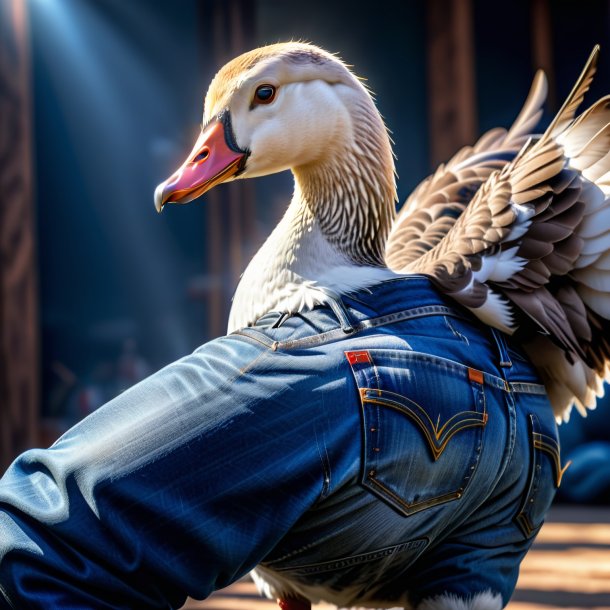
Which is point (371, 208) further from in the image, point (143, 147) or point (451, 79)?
point (143, 147)

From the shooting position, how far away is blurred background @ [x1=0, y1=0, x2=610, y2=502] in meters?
3.55

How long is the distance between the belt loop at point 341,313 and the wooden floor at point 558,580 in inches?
43.8

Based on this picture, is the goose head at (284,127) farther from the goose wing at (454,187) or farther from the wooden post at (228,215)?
the wooden post at (228,215)

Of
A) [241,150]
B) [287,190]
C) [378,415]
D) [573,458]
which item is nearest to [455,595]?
[378,415]

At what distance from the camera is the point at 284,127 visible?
109cm

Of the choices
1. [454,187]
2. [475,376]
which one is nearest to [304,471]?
[475,376]

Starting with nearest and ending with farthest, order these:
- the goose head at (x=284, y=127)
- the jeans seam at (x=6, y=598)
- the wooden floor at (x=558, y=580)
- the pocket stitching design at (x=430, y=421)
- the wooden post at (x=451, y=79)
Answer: the jeans seam at (x=6, y=598) < the pocket stitching design at (x=430, y=421) < the goose head at (x=284, y=127) < the wooden floor at (x=558, y=580) < the wooden post at (x=451, y=79)

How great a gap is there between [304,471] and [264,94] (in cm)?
45

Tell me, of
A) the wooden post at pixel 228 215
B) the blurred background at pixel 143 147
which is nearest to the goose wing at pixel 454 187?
the blurred background at pixel 143 147

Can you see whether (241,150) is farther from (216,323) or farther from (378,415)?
(216,323)

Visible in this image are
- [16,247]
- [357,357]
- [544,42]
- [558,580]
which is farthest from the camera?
[16,247]

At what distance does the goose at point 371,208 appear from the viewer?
42.7 inches

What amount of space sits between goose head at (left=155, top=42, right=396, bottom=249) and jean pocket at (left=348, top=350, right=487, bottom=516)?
0.25 meters

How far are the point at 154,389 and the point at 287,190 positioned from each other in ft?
9.26
